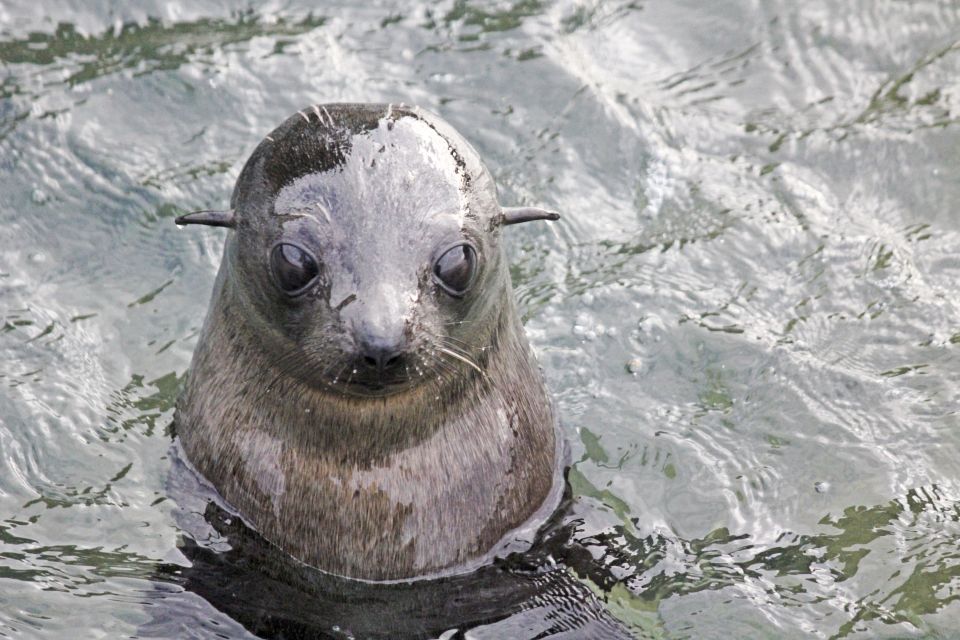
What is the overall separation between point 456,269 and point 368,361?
0.52 m

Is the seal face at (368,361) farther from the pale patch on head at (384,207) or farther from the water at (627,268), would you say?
the water at (627,268)

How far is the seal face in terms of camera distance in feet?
15.7

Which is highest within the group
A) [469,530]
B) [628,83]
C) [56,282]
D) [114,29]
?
[114,29]

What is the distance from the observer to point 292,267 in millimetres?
4809

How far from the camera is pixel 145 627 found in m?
5.28

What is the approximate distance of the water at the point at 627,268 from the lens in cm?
580

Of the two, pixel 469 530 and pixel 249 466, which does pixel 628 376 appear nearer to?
pixel 469 530

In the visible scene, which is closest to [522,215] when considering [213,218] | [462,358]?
[462,358]

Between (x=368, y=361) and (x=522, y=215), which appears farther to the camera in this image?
(x=522, y=215)

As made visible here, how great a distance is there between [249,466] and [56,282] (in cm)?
233

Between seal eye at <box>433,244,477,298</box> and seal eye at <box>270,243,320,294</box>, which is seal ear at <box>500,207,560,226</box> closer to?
seal eye at <box>433,244,477,298</box>

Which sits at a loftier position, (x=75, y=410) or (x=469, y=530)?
(x=75, y=410)

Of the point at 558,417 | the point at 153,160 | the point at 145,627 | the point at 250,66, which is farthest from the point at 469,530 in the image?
the point at 250,66

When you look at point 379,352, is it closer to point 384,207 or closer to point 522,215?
point 384,207
